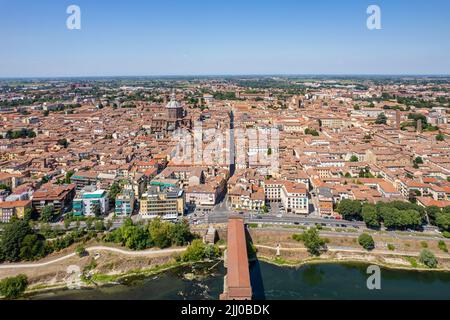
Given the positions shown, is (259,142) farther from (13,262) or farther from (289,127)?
(13,262)

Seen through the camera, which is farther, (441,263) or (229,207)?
(229,207)

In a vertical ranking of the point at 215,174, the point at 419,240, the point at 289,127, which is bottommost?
the point at 419,240

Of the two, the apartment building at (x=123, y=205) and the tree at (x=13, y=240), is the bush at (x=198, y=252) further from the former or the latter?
the tree at (x=13, y=240)

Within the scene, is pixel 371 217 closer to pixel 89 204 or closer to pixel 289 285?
pixel 289 285

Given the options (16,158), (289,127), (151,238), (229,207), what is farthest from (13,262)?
(289,127)

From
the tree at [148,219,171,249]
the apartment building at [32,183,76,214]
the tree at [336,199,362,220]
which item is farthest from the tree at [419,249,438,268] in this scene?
the apartment building at [32,183,76,214]

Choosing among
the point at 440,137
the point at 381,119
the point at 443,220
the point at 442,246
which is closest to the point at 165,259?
the point at 442,246
